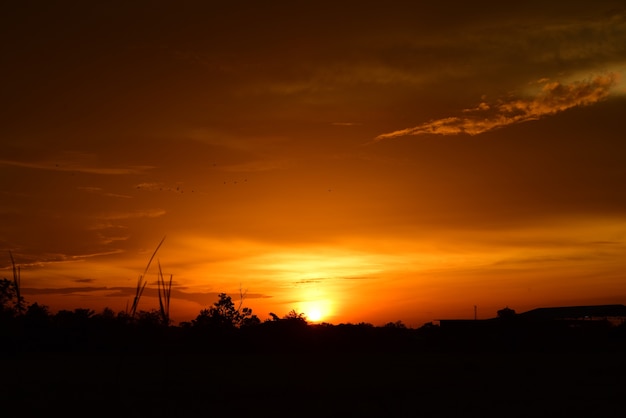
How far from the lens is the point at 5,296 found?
38.5 meters

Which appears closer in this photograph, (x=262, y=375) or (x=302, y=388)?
(x=302, y=388)

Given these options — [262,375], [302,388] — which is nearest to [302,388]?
[302,388]

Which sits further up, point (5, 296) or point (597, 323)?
point (5, 296)

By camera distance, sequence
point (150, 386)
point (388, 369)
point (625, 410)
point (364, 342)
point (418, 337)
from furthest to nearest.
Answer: point (418, 337), point (364, 342), point (388, 369), point (150, 386), point (625, 410)

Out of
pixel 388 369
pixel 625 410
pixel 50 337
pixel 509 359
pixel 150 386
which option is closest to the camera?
pixel 625 410

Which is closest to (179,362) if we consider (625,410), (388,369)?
(388,369)

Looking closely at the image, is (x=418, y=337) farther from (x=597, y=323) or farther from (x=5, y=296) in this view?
(x=5, y=296)

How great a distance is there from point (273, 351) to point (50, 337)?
41.9ft

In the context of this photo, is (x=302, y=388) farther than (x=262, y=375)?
No

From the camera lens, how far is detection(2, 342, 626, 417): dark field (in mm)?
15117

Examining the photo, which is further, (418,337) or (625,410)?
(418,337)

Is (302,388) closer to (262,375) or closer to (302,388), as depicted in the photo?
(302,388)

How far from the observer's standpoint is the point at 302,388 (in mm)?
19031

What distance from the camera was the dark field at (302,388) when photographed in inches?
595
